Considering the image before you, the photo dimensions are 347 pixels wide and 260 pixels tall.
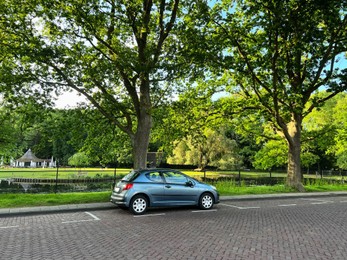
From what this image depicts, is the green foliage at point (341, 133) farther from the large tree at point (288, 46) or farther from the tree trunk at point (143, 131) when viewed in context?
the tree trunk at point (143, 131)

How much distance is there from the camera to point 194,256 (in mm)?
5844

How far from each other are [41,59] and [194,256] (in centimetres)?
1040

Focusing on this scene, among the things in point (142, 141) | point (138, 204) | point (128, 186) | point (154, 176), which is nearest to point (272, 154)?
point (142, 141)

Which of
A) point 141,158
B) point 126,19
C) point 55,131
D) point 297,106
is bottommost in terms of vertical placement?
point 141,158

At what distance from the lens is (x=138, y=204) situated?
34.8ft

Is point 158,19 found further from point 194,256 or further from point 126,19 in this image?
point 194,256

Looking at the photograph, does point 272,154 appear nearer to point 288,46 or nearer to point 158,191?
point 288,46

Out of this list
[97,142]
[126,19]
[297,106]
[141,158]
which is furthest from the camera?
[97,142]

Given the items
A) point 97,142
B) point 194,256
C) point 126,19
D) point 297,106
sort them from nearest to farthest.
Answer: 1. point 194,256
2. point 126,19
3. point 297,106
4. point 97,142

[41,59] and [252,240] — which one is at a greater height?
[41,59]

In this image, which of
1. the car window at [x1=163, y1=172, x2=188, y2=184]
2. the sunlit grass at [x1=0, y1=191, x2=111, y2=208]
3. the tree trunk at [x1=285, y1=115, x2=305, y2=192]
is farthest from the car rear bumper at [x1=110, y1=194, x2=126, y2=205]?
the tree trunk at [x1=285, y1=115, x2=305, y2=192]

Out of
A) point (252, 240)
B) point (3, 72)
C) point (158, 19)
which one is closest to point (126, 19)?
point (158, 19)

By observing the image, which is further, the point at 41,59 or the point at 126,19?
the point at 126,19

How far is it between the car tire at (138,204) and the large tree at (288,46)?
7.97 m
